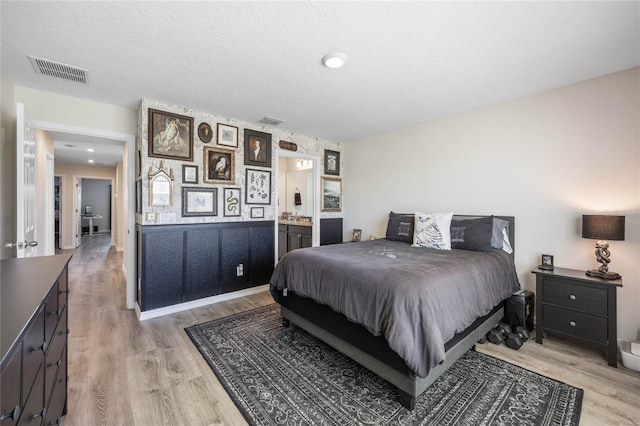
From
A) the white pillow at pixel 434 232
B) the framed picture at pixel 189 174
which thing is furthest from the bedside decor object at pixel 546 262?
the framed picture at pixel 189 174

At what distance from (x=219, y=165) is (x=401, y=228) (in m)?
2.61

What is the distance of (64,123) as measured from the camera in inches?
116

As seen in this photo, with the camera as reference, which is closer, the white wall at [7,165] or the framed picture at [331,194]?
the white wall at [7,165]

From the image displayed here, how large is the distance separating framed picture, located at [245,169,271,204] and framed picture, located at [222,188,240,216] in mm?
154

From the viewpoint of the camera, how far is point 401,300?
5.60 feet

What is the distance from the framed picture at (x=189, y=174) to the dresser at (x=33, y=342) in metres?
1.85

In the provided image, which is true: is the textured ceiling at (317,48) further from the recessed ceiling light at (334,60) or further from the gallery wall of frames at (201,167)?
the gallery wall of frames at (201,167)

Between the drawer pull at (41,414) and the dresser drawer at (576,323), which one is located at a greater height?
the drawer pull at (41,414)

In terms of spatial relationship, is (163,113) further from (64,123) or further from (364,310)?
(364,310)

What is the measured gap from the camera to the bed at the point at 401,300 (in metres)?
1.67

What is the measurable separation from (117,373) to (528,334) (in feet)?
11.8

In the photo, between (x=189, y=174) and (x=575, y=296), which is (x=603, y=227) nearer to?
(x=575, y=296)

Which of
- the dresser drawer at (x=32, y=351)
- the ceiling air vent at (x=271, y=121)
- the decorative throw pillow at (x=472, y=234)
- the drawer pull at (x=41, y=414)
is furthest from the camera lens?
the ceiling air vent at (x=271, y=121)

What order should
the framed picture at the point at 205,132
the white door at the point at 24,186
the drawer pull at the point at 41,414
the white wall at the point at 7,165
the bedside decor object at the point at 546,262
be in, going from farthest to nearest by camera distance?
1. the framed picture at the point at 205,132
2. the bedside decor object at the point at 546,262
3. the white wall at the point at 7,165
4. the white door at the point at 24,186
5. the drawer pull at the point at 41,414
